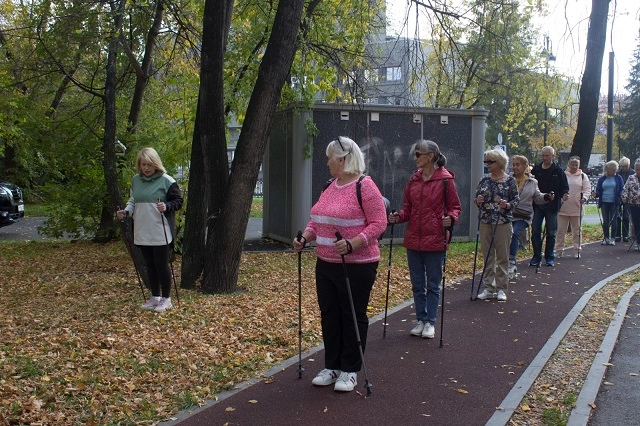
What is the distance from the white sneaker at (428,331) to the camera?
24.4 feet

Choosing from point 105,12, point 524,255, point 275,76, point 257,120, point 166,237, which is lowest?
point 524,255

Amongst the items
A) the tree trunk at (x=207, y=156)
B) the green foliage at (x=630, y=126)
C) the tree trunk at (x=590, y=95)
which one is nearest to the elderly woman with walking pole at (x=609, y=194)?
the tree trunk at (x=590, y=95)

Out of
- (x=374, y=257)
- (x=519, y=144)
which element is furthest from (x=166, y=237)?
(x=519, y=144)

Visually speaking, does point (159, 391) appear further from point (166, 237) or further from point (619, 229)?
point (619, 229)

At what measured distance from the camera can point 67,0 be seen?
13031 mm

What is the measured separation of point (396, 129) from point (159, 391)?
1126 cm

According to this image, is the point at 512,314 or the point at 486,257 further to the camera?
the point at 486,257

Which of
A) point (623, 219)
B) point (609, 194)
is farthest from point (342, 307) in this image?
point (623, 219)

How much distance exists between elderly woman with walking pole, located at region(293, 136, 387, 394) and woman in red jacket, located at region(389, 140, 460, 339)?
1698 mm

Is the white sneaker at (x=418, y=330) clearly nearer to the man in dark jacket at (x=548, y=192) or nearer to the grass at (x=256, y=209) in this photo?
the man in dark jacket at (x=548, y=192)

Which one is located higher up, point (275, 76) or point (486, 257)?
point (275, 76)

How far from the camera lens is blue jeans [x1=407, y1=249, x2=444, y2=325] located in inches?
292

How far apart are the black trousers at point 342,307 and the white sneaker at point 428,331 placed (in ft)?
6.10

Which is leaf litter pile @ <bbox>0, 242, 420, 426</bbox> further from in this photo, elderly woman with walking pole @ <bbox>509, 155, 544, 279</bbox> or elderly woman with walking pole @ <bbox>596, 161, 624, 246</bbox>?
elderly woman with walking pole @ <bbox>596, 161, 624, 246</bbox>
